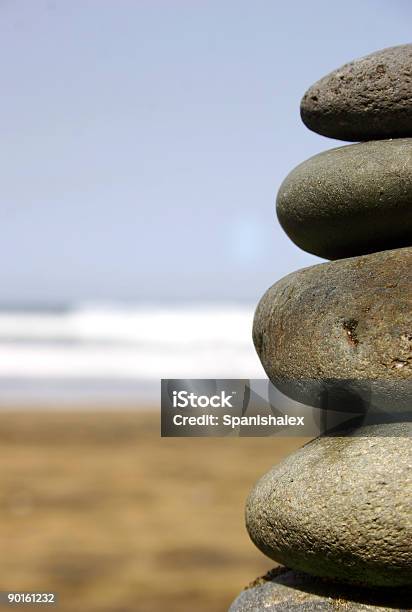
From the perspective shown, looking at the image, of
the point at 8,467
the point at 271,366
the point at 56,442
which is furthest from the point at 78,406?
the point at 271,366

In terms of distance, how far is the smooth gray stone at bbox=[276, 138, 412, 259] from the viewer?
507 cm

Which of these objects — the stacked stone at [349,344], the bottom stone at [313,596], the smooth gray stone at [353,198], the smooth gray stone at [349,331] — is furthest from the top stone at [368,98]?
the bottom stone at [313,596]

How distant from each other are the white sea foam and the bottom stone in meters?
20.3

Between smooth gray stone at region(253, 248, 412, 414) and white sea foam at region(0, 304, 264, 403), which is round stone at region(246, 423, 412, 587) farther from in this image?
white sea foam at region(0, 304, 264, 403)

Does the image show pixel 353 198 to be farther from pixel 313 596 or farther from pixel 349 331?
pixel 313 596

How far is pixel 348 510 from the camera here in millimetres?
4633

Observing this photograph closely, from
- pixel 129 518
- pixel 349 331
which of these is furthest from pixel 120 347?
pixel 349 331

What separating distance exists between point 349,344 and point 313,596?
1.62 meters

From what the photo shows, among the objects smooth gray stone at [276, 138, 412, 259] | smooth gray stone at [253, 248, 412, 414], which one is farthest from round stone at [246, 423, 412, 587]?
smooth gray stone at [276, 138, 412, 259]

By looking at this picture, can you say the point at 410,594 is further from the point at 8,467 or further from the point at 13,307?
the point at 13,307

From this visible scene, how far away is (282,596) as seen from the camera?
516 centimetres

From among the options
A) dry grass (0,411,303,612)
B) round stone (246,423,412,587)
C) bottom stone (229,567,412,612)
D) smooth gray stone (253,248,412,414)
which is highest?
smooth gray stone (253,248,412,414)

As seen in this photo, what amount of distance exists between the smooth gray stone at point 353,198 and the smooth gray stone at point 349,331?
0.84 feet

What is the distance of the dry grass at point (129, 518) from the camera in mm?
8953
